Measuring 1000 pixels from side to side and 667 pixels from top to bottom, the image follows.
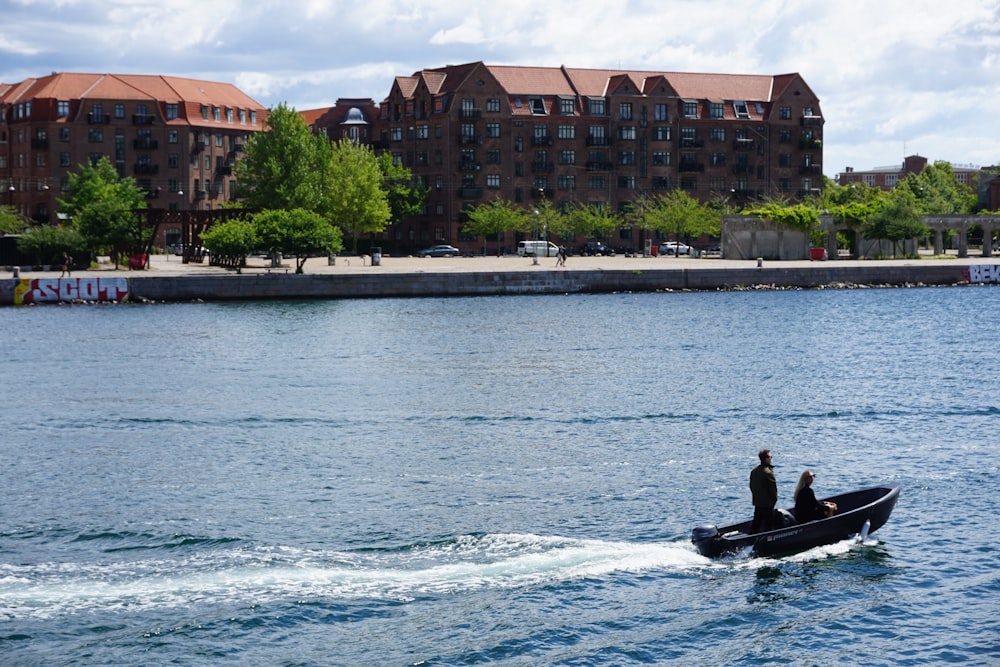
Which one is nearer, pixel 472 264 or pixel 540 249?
pixel 472 264

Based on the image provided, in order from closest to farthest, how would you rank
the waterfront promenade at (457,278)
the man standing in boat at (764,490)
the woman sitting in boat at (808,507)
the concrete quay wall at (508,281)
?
the man standing in boat at (764,490), the woman sitting in boat at (808,507), the waterfront promenade at (457,278), the concrete quay wall at (508,281)

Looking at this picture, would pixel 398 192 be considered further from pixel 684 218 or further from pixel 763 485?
pixel 763 485

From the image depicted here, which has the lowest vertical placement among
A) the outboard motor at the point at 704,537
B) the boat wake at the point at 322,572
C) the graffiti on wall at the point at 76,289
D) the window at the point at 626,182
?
the boat wake at the point at 322,572

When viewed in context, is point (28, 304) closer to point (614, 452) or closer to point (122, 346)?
point (122, 346)

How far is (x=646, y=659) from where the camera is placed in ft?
75.4

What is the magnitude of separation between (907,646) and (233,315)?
210 feet

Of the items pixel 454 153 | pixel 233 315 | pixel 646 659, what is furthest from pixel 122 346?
pixel 454 153

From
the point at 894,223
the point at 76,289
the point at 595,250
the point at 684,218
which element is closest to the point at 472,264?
the point at 595,250

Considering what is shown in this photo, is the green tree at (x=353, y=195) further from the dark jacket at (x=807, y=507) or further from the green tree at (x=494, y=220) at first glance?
the dark jacket at (x=807, y=507)

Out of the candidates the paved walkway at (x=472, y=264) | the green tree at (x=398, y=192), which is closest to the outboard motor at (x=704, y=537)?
the paved walkway at (x=472, y=264)

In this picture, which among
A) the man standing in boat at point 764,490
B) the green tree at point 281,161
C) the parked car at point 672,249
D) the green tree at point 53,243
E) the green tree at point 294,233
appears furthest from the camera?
the parked car at point 672,249

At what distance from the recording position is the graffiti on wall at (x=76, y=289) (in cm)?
8977

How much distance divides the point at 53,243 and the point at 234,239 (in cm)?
1434

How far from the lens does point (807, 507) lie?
2842 cm
